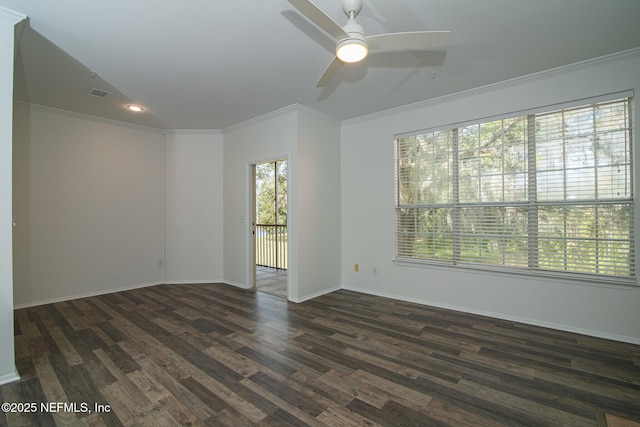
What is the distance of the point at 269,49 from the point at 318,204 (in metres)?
2.30

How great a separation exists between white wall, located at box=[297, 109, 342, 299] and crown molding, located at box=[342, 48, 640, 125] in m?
0.69

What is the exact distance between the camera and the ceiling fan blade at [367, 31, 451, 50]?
1.92 m

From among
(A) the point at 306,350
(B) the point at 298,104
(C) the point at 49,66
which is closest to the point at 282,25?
(B) the point at 298,104

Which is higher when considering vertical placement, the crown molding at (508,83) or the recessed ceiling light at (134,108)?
the recessed ceiling light at (134,108)

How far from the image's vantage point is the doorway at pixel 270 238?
524 centimetres

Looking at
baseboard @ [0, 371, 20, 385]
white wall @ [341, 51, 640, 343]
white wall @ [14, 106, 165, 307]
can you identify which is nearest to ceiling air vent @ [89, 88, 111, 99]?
white wall @ [14, 106, 165, 307]

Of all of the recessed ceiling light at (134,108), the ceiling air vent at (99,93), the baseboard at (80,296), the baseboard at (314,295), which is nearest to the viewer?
the ceiling air vent at (99,93)

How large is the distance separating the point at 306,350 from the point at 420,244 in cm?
222

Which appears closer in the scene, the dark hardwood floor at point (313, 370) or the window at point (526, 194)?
the dark hardwood floor at point (313, 370)

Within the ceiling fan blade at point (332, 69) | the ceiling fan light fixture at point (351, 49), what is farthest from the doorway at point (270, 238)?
the ceiling fan light fixture at point (351, 49)

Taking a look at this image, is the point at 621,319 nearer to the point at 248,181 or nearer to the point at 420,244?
the point at 420,244

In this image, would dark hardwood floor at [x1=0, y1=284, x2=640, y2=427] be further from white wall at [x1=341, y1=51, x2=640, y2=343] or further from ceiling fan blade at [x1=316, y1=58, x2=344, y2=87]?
ceiling fan blade at [x1=316, y1=58, x2=344, y2=87]

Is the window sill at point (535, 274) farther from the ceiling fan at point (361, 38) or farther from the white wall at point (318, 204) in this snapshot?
the ceiling fan at point (361, 38)

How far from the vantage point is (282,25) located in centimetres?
238
